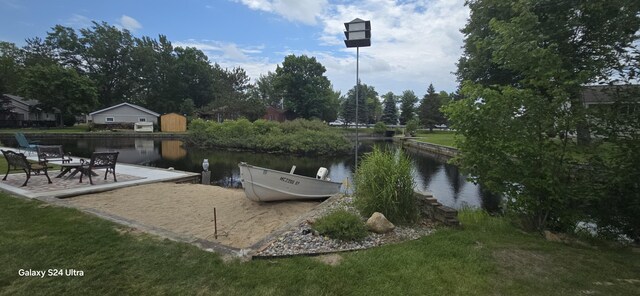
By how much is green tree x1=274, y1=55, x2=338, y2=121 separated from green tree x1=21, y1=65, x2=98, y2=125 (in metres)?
25.7

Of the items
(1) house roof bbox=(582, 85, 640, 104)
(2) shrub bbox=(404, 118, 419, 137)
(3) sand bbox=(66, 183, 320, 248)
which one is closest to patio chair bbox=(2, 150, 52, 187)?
(3) sand bbox=(66, 183, 320, 248)

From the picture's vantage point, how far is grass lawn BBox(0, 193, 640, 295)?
2805 millimetres

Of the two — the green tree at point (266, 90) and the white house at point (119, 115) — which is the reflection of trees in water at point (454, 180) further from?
the green tree at point (266, 90)

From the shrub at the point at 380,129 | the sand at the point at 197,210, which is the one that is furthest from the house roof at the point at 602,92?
the shrub at the point at 380,129

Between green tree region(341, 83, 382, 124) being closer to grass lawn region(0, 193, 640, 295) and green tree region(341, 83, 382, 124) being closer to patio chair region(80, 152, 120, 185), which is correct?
patio chair region(80, 152, 120, 185)

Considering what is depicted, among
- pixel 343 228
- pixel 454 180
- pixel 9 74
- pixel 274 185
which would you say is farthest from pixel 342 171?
pixel 9 74

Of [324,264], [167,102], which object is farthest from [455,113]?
[167,102]

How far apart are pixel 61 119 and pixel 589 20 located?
158 feet

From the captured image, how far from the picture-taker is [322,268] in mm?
3211

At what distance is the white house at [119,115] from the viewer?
38.8 metres

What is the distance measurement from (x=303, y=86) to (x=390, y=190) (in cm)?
4814

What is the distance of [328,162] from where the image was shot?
21594 mm

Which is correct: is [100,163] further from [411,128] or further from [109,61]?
[109,61]

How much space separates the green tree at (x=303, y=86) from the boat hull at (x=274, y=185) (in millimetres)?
43241
